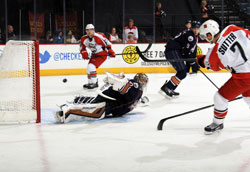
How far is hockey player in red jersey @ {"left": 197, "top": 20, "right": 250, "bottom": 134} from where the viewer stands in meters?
3.08

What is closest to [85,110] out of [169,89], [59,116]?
[59,116]

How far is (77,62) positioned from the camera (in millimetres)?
8953

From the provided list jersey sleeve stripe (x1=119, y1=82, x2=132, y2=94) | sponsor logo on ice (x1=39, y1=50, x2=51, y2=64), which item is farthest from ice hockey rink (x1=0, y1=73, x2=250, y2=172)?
sponsor logo on ice (x1=39, y1=50, x2=51, y2=64)

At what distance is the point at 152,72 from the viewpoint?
940 cm

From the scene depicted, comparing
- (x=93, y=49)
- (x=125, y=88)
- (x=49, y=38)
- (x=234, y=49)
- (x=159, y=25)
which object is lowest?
(x=125, y=88)

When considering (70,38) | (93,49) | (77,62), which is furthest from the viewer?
(70,38)

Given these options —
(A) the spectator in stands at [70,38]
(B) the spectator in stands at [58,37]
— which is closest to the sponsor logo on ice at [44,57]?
(B) the spectator in stands at [58,37]

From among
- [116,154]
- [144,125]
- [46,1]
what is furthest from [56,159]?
[46,1]

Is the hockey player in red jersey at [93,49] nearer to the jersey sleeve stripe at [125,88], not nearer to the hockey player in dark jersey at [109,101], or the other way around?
the hockey player in dark jersey at [109,101]

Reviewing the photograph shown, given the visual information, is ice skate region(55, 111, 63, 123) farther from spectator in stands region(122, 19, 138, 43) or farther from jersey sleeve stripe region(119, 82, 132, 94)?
spectator in stands region(122, 19, 138, 43)

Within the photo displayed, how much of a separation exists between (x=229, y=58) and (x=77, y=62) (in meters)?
6.17

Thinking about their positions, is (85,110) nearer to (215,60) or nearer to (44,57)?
(215,60)

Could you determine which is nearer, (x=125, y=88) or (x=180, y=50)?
(x=125, y=88)

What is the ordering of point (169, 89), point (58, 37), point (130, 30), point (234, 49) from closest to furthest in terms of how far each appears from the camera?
point (234, 49) → point (169, 89) → point (58, 37) → point (130, 30)
